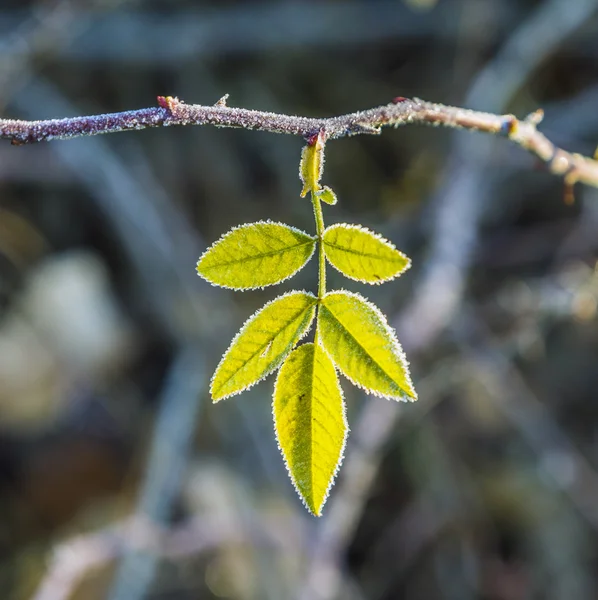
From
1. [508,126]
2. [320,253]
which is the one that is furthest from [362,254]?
[508,126]

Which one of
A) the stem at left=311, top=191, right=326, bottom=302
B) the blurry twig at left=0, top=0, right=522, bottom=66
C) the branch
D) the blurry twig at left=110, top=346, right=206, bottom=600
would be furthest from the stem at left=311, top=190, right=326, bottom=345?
the blurry twig at left=0, top=0, right=522, bottom=66

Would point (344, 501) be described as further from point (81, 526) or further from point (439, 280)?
point (81, 526)

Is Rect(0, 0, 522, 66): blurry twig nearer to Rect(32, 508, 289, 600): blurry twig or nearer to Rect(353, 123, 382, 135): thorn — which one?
Rect(32, 508, 289, 600): blurry twig

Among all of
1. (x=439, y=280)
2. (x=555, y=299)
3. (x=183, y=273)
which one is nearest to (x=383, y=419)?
(x=439, y=280)

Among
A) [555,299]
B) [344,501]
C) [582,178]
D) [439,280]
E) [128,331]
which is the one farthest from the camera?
[128,331]

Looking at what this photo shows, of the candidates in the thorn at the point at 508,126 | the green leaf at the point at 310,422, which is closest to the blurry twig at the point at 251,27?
the thorn at the point at 508,126

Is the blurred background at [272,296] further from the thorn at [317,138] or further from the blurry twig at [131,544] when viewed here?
the thorn at [317,138]
